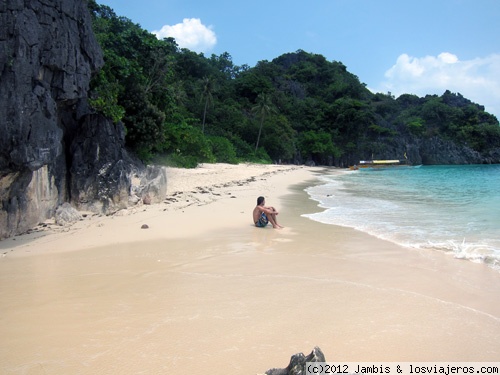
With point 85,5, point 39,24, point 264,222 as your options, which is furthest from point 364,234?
point 85,5

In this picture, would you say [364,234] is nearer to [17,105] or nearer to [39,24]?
[17,105]

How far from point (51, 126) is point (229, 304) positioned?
6.31m

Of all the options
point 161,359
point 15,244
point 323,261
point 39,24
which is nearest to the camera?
point 161,359

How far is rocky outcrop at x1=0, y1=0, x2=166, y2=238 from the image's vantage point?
7.22 metres

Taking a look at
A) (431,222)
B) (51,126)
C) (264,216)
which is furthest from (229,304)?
(431,222)

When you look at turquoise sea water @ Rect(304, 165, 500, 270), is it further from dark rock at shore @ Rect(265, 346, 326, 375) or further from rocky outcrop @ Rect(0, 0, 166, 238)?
rocky outcrop @ Rect(0, 0, 166, 238)

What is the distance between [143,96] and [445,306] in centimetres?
1298

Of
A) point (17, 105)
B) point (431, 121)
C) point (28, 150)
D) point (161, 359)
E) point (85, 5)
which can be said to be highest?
point (431, 121)

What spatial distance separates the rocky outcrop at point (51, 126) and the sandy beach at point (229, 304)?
129 centimetres

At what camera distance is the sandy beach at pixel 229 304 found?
126 inches

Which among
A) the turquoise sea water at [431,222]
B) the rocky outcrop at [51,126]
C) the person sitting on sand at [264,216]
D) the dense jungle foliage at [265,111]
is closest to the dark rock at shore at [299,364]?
the turquoise sea water at [431,222]

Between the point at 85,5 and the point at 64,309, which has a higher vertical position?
the point at 85,5

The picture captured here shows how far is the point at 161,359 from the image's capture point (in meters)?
3.12

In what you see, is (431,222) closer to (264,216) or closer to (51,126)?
(264,216)
